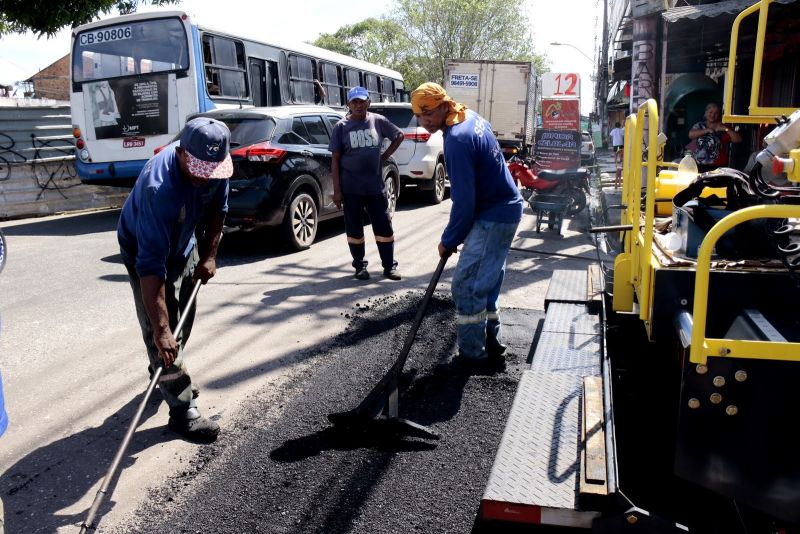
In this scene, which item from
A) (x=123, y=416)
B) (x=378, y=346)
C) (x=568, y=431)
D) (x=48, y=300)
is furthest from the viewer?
(x=48, y=300)

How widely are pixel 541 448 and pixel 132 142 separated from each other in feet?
32.9

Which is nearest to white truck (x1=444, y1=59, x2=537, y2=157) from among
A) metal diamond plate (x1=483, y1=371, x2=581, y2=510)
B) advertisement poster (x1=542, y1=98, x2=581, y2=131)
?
advertisement poster (x1=542, y1=98, x2=581, y2=131)

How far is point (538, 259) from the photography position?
8.00 metres

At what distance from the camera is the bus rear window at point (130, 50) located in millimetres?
10398

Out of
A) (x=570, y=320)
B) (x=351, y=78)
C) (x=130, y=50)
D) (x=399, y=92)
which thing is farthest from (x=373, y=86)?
(x=570, y=320)

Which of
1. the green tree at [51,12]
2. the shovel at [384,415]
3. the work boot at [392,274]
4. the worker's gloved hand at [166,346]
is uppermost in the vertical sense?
the green tree at [51,12]

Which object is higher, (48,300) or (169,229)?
(169,229)

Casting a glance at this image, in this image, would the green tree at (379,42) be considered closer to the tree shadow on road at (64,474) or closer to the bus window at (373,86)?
the bus window at (373,86)

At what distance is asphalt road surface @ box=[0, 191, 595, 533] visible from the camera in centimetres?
293

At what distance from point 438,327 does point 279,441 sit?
2.09 meters

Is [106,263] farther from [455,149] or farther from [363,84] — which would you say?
[363,84]

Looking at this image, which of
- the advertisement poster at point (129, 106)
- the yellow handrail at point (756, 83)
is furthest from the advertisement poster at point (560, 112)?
the yellow handrail at point (756, 83)

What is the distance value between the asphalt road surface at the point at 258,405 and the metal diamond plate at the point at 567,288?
18.0 inches

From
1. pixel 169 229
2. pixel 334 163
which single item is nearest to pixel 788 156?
pixel 169 229
